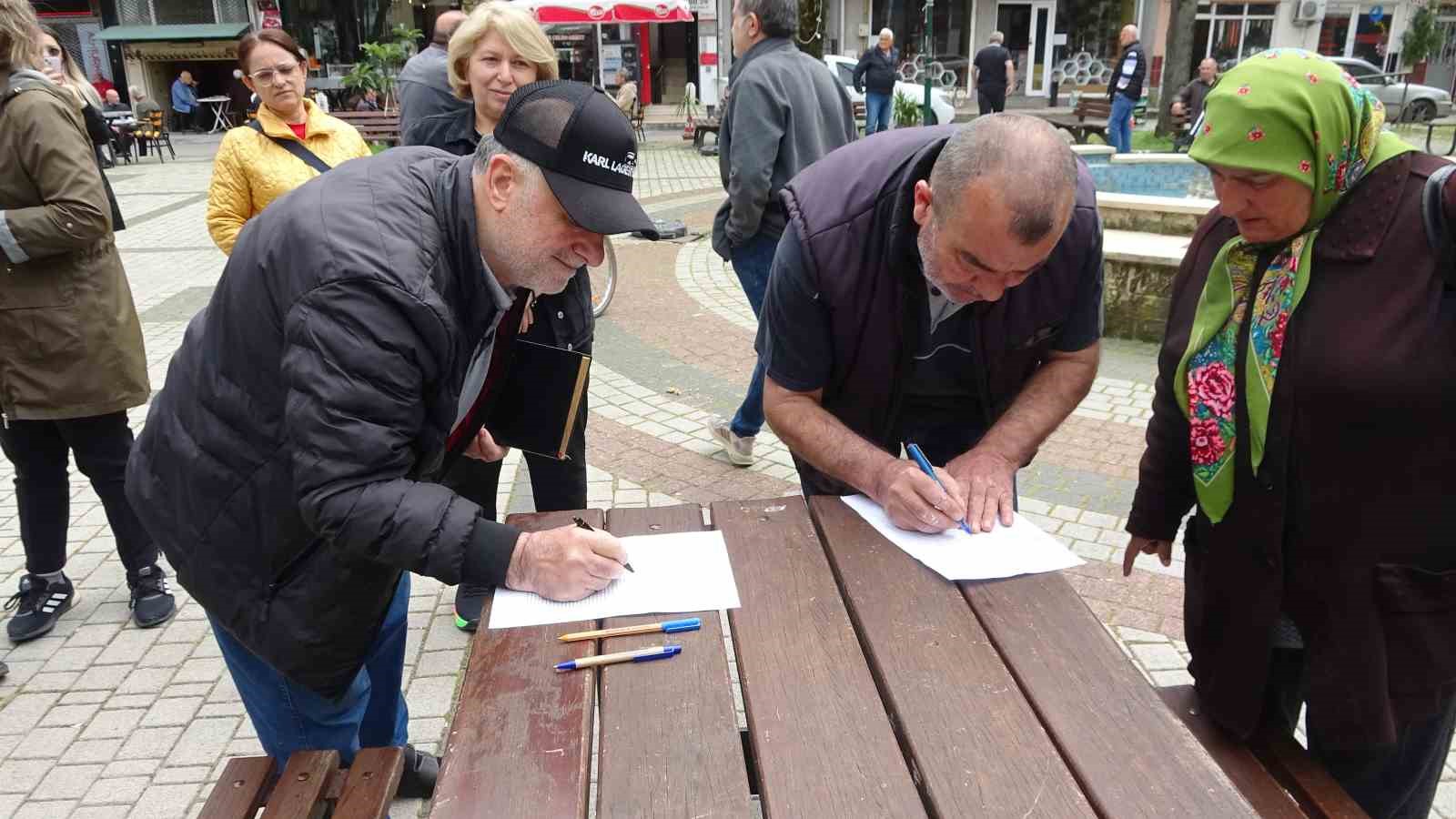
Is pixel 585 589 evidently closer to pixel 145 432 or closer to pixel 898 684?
pixel 898 684

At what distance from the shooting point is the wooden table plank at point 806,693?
127 cm

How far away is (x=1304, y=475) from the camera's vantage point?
171 centimetres

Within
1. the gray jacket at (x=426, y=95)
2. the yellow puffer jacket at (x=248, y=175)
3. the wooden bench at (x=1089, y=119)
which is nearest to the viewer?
the yellow puffer jacket at (x=248, y=175)

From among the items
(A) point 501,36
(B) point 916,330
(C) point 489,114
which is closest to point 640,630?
(B) point 916,330

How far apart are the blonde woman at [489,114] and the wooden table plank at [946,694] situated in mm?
1332

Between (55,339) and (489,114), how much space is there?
1.50 m

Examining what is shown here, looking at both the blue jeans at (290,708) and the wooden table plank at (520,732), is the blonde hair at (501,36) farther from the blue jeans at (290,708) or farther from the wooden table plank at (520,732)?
the wooden table plank at (520,732)

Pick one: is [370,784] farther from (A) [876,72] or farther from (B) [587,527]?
(A) [876,72]

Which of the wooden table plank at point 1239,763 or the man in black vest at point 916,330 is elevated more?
the man in black vest at point 916,330

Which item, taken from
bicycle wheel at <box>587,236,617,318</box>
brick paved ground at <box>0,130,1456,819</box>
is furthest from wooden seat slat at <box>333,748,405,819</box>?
bicycle wheel at <box>587,236,617,318</box>

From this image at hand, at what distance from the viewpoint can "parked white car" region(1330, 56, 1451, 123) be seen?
20406 mm

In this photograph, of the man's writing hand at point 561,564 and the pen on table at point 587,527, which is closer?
the man's writing hand at point 561,564

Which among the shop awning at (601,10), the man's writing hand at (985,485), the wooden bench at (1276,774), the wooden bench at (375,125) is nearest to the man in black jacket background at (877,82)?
the shop awning at (601,10)

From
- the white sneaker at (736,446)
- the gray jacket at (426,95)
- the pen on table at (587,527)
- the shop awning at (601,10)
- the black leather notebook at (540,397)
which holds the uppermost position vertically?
the shop awning at (601,10)
